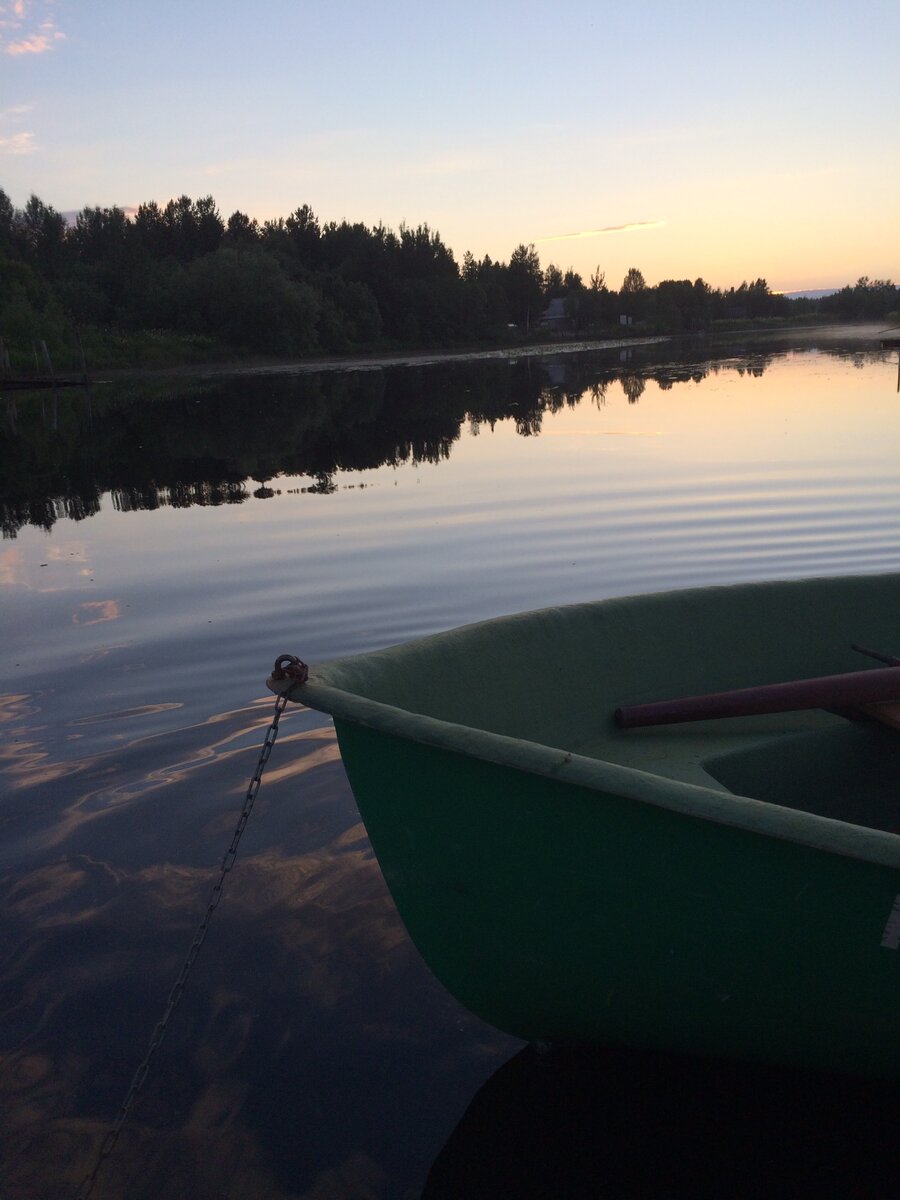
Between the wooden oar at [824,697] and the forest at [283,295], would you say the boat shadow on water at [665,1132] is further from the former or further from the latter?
the forest at [283,295]

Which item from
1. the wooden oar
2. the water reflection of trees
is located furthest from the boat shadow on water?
the water reflection of trees

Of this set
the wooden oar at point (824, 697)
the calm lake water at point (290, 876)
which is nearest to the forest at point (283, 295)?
the calm lake water at point (290, 876)

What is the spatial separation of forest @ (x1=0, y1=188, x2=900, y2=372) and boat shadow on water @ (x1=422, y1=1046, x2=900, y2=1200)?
34.3 metres

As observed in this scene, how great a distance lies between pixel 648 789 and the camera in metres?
1.92

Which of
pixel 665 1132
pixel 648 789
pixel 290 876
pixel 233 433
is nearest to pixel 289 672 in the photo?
pixel 648 789

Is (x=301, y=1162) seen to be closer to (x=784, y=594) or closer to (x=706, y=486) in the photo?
(x=784, y=594)

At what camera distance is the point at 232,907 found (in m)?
3.34

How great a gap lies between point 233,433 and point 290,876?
52.2ft

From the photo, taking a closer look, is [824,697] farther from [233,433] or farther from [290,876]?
[233,433]

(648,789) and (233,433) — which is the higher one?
(233,433)

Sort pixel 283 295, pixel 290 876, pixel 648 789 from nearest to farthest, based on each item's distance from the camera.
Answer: pixel 648 789
pixel 290 876
pixel 283 295

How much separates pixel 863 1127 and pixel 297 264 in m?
77.8

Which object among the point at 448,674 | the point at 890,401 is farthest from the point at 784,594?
the point at 890,401

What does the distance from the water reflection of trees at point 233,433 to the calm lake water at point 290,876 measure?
1033 mm
